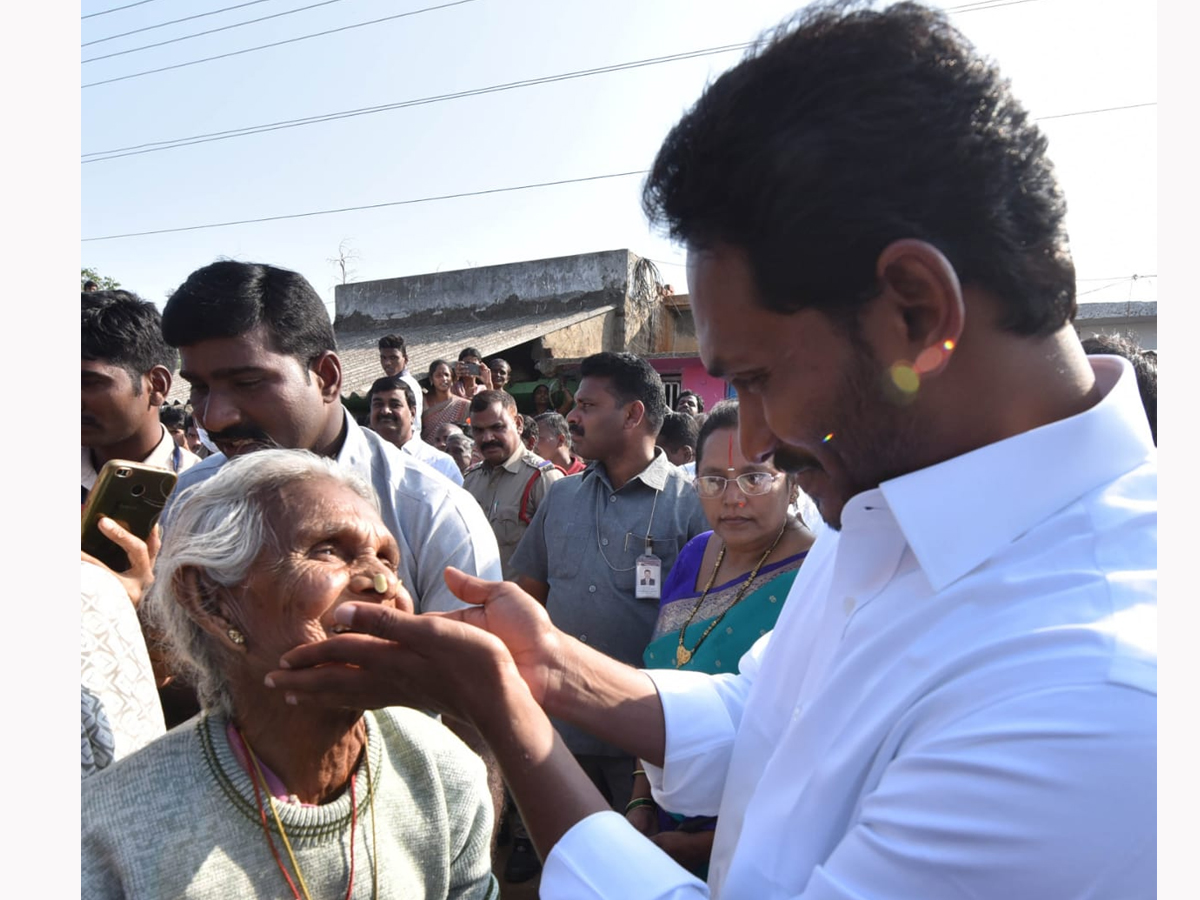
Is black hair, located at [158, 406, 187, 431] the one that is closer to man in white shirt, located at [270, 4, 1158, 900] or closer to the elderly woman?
the elderly woman

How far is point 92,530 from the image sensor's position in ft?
9.21

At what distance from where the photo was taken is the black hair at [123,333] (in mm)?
3693

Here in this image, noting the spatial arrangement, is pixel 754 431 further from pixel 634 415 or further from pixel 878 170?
pixel 634 415

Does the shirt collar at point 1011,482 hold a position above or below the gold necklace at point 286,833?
above

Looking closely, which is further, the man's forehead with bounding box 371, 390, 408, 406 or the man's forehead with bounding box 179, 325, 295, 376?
the man's forehead with bounding box 371, 390, 408, 406

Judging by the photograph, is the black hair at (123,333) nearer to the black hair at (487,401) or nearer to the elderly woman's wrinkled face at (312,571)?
the elderly woman's wrinkled face at (312,571)

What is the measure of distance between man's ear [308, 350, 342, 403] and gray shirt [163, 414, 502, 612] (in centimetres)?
19

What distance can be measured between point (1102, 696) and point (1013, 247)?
2.23ft

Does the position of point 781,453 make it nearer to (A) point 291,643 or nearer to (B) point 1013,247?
(B) point 1013,247

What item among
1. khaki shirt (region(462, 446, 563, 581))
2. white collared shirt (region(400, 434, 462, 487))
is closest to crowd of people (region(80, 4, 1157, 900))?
white collared shirt (region(400, 434, 462, 487))

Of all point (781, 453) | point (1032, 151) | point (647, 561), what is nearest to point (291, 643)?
point (781, 453)

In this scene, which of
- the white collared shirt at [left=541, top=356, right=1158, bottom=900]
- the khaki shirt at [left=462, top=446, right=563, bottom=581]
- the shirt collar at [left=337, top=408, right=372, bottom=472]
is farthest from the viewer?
the khaki shirt at [left=462, top=446, right=563, bottom=581]

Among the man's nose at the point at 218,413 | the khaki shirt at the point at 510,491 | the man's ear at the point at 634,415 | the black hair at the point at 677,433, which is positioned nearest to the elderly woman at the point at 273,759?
the man's nose at the point at 218,413

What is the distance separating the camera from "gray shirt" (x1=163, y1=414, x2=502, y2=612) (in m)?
2.97
